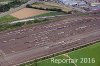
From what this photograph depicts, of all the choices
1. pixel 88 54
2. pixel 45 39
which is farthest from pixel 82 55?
pixel 45 39

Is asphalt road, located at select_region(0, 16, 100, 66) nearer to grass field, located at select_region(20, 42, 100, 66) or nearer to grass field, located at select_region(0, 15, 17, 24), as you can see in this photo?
grass field, located at select_region(20, 42, 100, 66)

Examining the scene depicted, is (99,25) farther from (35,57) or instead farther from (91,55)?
(35,57)

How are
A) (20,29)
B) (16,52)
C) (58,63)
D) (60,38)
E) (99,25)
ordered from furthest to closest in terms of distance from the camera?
(99,25)
(20,29)
(60,38)
(16,52)
(58,63)

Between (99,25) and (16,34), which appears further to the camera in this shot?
(99,25)

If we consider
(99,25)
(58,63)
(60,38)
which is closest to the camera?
(58,63)

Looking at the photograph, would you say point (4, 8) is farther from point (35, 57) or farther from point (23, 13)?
point (35, 57)

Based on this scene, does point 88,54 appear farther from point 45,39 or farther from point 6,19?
point 6,19

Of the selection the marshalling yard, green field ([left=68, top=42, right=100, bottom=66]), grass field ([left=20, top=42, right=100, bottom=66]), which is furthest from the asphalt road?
green field ([left=68, top=42, right=100, bottom=66])

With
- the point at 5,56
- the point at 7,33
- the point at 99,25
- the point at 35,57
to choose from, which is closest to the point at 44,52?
the point at 35,57
